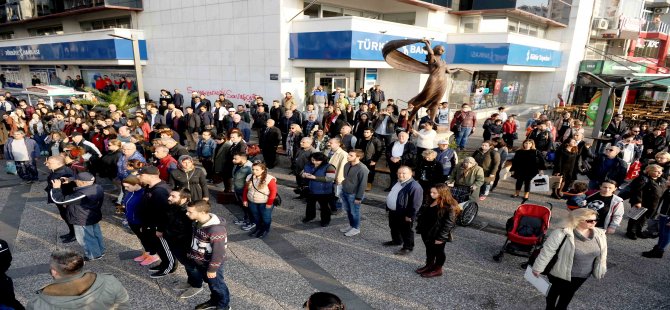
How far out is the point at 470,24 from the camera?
20656 millimetres

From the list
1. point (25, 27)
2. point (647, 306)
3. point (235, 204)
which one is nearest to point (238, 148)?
point (235, 204)

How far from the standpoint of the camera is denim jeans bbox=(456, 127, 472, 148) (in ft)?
39.3

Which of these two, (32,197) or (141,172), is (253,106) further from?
(141,172)

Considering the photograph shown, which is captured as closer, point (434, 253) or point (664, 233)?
point (434, 253)

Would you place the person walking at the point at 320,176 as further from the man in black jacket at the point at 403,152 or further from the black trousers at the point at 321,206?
the man in black jacket at the point at 403,152

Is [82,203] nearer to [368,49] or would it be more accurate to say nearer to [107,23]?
[368,49]

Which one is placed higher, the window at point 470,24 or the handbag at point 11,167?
the window at point 470,24

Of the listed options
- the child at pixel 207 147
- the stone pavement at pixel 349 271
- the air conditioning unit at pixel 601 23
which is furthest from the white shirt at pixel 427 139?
the air conditioning unit at pixel 601 23

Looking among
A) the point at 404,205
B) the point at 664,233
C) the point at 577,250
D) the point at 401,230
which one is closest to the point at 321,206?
the point at 401,230

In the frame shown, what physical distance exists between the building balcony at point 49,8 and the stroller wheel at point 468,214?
20769 millimetres

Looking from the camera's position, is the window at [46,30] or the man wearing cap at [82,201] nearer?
the man wearing cap at [82,201]

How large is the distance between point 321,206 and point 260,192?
1427 mm

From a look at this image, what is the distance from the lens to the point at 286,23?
15469 mm

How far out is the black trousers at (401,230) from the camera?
233 inches
